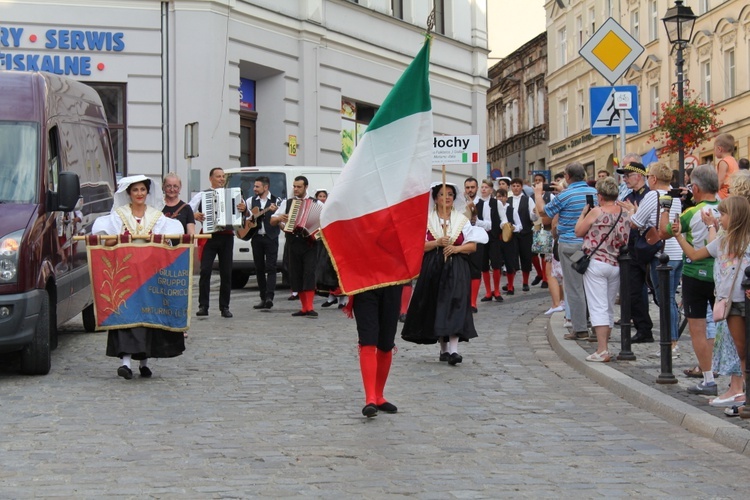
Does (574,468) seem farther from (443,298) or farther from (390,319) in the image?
(443,298)

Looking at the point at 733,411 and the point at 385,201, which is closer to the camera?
the point at 733,411

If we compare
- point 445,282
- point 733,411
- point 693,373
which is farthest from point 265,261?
point 733,411

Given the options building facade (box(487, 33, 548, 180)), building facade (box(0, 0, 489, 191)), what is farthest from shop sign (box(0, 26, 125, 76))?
building facade (box(487, 33, 548, 180))

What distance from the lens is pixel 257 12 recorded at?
1088 inches

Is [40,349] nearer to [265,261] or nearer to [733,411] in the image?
[733,411]

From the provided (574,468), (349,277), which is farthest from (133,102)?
(574,468)

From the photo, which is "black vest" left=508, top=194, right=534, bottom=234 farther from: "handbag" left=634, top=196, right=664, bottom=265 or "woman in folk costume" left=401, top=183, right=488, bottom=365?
"woman in folk costume" left=401, top=183, right=488, bottom=365

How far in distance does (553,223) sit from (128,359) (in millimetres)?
5789

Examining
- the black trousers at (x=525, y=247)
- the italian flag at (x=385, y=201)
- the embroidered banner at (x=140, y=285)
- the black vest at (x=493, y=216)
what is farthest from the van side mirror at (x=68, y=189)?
the black trousers at (x=525, y=247)

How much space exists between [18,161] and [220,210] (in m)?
5.24

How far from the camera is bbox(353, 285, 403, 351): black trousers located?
9.21 metres

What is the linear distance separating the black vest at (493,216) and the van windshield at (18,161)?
963 cm

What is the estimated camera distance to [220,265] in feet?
54.3

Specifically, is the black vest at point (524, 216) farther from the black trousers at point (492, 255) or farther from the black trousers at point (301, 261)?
the black trousers at point (301, 261)
